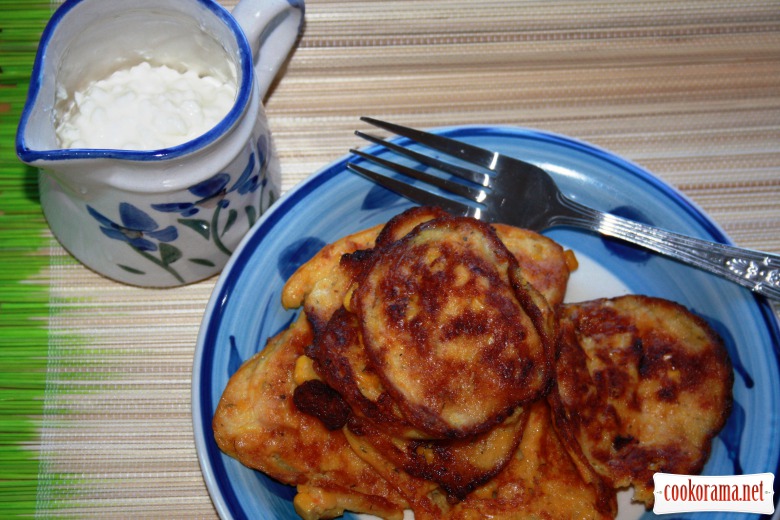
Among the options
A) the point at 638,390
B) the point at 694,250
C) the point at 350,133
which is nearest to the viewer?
the point at 638,390

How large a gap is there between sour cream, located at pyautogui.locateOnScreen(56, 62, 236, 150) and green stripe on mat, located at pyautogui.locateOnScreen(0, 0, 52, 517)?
50cm

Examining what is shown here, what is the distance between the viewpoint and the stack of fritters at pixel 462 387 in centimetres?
152

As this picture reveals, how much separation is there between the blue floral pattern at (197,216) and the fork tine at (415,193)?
28 cm

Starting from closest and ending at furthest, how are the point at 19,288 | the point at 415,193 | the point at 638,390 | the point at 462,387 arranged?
the point at 462,387, the point at 638,390, the point at 415,193, the point at 19,288

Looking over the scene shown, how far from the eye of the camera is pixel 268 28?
79.7 inches

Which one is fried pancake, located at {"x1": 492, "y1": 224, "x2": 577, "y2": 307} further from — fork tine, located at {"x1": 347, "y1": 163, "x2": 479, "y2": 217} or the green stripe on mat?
the green stripe on mat

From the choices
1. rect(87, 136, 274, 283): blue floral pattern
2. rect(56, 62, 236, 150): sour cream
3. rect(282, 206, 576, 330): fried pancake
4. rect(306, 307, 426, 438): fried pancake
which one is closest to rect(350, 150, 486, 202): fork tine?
rect(282, 206, 576, 330): fried pancake

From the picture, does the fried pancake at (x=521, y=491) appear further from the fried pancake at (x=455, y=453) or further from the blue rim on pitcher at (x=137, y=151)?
the blue rim on pitcher at (x=137, y=151)

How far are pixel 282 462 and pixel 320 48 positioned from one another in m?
1.42

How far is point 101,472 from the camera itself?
6.06 feet

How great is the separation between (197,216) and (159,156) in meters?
0.24

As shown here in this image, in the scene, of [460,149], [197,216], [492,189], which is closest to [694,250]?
[492,189]

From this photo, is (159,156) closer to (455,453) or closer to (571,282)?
(455,453)

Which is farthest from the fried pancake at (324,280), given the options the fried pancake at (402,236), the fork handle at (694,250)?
the fork handle at (694,250)
